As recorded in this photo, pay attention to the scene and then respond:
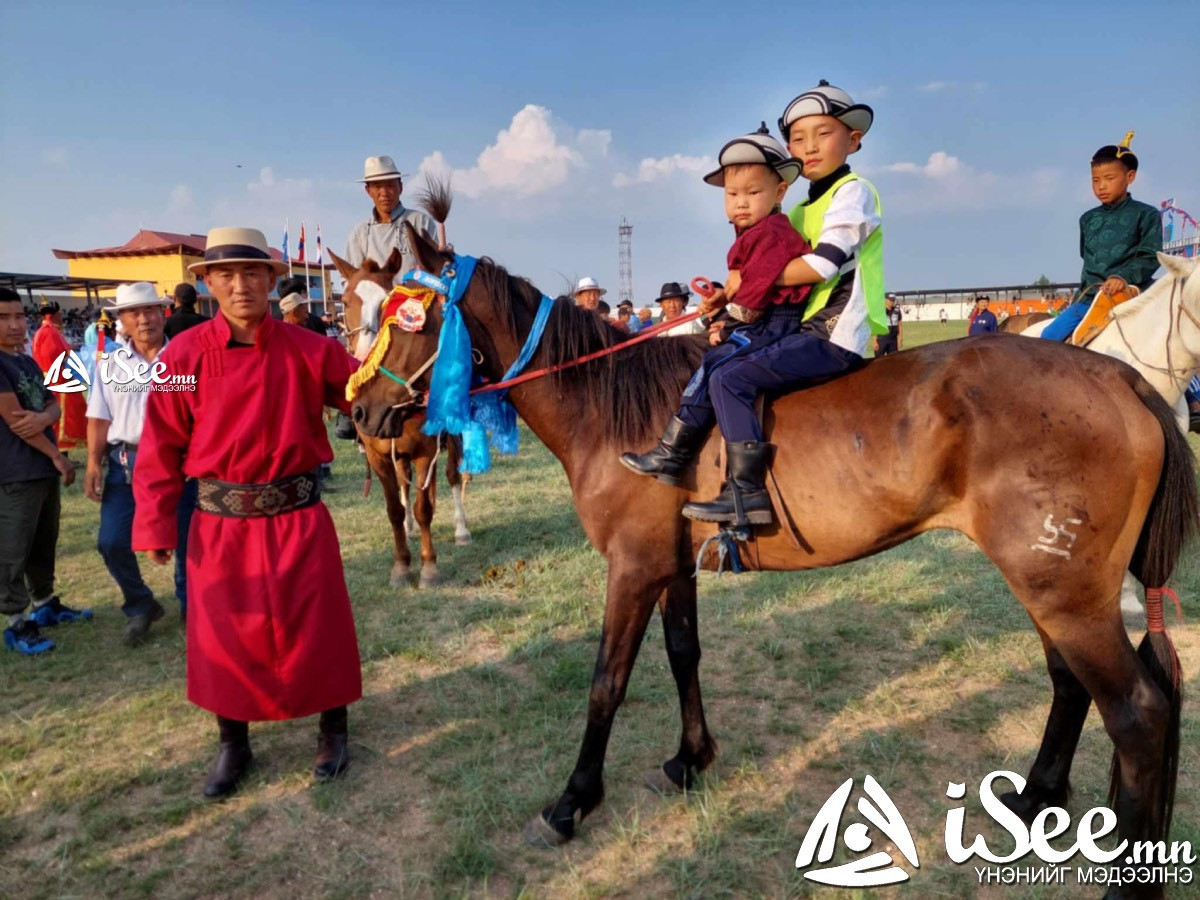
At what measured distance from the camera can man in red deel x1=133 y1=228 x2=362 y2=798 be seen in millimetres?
3047

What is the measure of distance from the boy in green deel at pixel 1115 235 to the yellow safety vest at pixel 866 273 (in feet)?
12.0

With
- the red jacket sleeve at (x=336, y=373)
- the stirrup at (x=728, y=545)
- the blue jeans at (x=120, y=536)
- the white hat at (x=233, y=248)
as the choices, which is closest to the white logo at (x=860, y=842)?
the stirrup at (x=728, y=545)

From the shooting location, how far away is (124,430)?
15.5 ft

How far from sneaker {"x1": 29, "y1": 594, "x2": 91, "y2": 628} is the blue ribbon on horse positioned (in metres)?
4.23

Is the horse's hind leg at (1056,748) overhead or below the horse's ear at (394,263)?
below

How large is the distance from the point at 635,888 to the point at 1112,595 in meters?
2.08

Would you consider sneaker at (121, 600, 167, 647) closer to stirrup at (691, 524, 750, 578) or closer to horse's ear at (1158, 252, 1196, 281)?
stirrup at (691, 524, 750, 578)

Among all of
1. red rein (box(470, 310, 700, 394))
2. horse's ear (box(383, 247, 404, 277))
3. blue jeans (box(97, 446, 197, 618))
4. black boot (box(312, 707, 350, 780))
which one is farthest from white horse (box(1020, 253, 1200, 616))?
blue jeans (box(97, 446, 197, 618))

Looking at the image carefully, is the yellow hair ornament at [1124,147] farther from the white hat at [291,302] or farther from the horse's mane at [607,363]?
the white hat at [291,302]

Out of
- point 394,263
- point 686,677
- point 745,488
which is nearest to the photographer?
point 745,488

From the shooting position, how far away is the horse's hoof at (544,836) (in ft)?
9.41

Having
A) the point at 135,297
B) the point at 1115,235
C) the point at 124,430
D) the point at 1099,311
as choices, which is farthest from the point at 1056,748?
the point at 135,297

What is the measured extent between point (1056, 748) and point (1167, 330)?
3.26 m

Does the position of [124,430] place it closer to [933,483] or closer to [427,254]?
[427,254]
